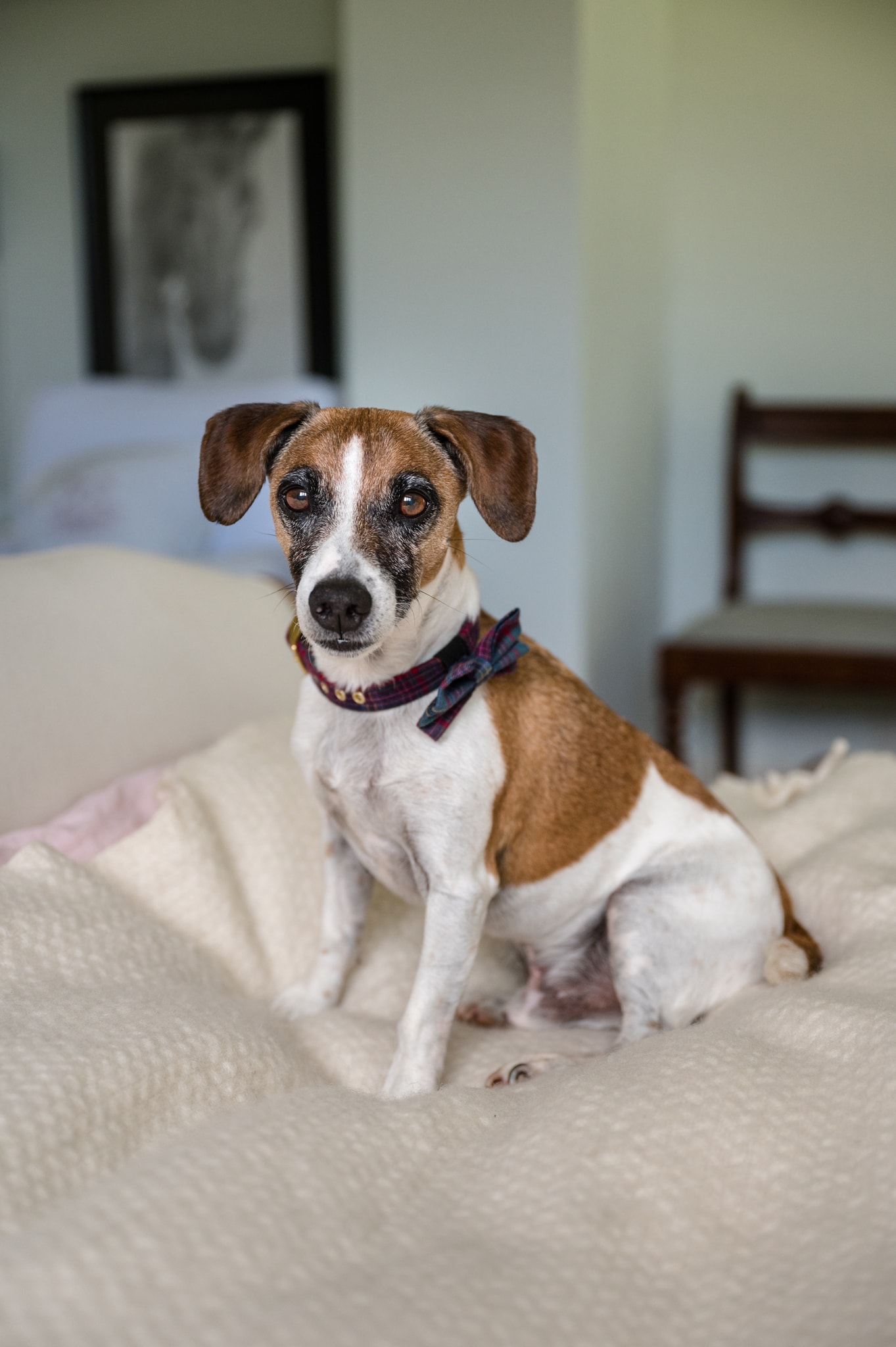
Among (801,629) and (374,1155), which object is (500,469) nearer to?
(374,1155)

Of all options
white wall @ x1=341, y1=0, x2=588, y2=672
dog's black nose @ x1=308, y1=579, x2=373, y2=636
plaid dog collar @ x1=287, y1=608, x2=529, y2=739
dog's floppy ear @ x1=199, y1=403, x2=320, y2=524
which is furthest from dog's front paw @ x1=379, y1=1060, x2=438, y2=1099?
white wall @ x1=341, y1=0, x2=588, y2=672

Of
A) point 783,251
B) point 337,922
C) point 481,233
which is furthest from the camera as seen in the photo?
point 783,251

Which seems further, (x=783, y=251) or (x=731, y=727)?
(x=731, y=727)

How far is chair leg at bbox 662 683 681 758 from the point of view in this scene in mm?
3109

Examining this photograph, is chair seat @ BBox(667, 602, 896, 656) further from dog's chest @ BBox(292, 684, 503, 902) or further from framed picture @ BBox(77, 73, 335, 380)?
dog's chest @ BBox(292, 684, 503, 902)

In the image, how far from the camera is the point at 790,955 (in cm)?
125

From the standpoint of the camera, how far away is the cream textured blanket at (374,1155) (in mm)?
687

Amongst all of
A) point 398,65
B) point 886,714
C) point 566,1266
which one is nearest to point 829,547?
point 886,714

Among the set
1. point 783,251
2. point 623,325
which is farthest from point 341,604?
point 783,251

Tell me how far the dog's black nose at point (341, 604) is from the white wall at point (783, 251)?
291cm

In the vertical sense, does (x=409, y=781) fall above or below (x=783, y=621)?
above

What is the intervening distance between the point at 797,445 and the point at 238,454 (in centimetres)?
275

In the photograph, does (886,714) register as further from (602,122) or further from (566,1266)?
(566,1266)

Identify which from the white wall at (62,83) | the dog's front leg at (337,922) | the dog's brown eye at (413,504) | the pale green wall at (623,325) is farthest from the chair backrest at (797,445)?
the dog's brown eye at (413,504)
